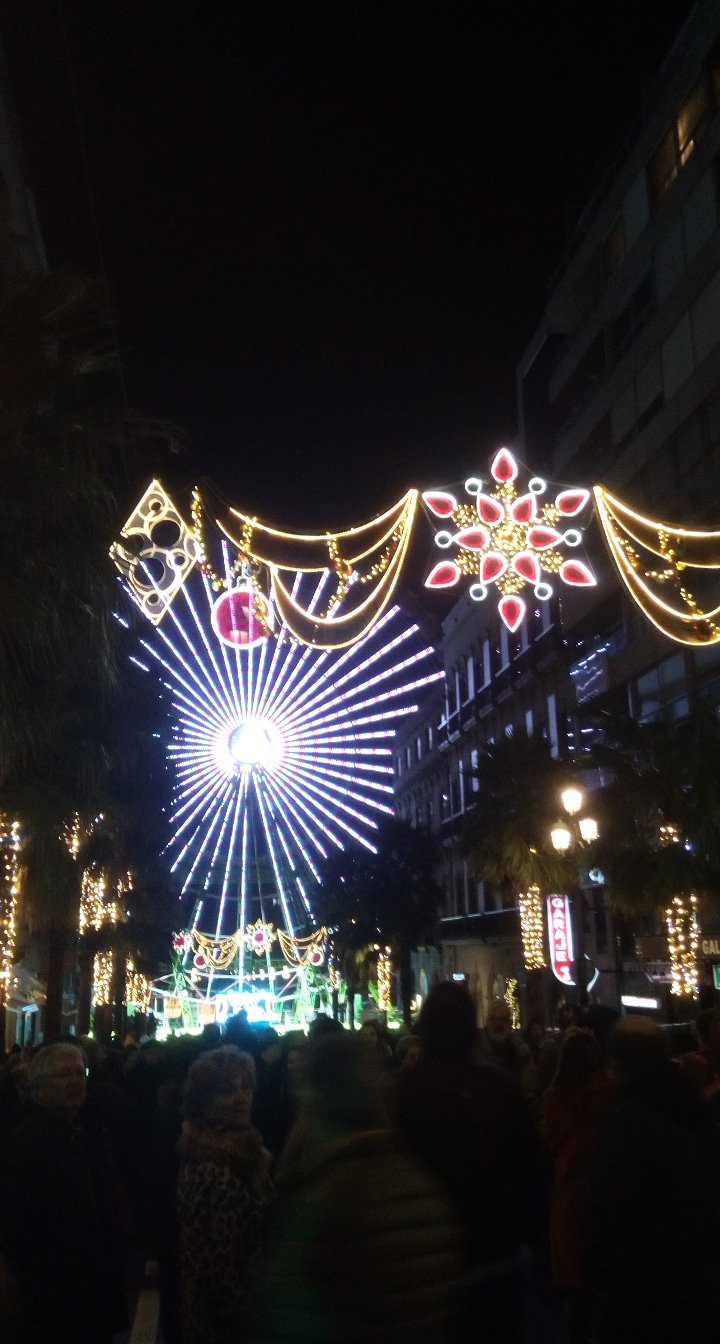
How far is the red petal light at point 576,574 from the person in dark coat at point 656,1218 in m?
11.3

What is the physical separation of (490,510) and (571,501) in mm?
1316

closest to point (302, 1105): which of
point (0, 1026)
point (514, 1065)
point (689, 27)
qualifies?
point (514, 1065)

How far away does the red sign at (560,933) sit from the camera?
2809cm

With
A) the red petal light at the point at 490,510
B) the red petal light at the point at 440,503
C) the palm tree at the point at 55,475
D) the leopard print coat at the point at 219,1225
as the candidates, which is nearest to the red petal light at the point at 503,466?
the red petal light at the point at 490,510

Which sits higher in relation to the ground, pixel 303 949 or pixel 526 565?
pixel 526 565

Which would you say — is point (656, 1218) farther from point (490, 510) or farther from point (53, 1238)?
point (490, 510)

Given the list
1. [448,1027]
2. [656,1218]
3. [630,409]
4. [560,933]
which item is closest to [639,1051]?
[656,1218]

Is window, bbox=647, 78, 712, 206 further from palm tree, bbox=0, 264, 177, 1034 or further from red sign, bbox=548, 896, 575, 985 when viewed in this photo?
palm tree, bbox=0, 264, 177, 1034

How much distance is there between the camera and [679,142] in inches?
1256

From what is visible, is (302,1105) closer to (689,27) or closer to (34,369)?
(34,369)

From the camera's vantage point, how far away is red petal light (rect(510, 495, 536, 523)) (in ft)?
49.3

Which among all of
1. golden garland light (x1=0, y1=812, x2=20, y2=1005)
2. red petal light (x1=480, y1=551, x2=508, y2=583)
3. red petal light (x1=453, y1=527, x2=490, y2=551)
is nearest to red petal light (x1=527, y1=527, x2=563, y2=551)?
red petal light (x1=480, y1=551, x2=508, y2=583)

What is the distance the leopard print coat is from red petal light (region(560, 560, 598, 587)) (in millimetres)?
11333

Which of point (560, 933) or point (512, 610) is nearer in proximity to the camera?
point (512, 610)
